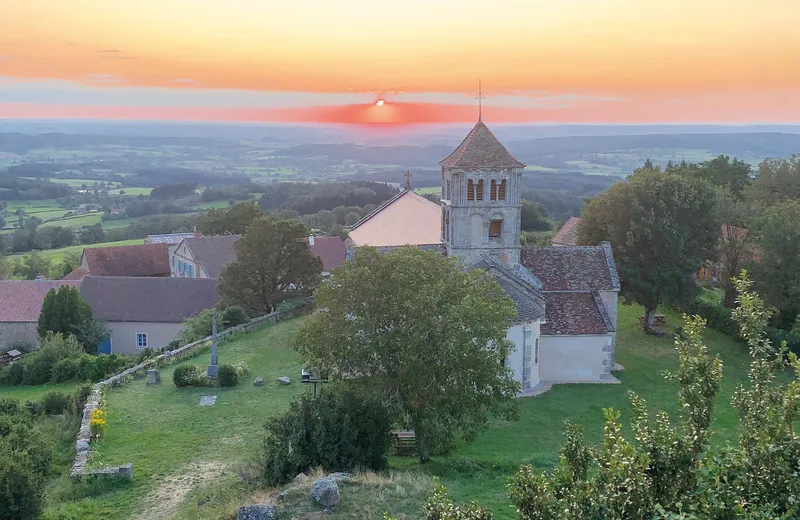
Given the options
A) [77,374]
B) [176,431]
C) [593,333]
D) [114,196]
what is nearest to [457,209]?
[593,333]

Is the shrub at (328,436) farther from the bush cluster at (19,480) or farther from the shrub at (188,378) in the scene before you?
the shrub at (188,378)

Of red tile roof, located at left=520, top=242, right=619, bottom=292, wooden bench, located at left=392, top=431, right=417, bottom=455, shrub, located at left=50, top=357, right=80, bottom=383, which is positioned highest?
red tile roof, located at left=520, top=242, right=619, bottom=292

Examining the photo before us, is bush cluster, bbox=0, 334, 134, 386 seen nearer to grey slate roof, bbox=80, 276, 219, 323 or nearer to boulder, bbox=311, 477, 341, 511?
grey slate roof, bbox=80, 276, 219, 323

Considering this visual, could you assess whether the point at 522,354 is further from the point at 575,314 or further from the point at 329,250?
the point at 329,250

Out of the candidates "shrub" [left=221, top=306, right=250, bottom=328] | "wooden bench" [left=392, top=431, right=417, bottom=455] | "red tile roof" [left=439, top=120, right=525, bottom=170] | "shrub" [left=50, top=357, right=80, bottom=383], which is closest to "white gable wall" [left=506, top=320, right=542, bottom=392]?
"wooden bench" [left=392, top=431, right=417, bottom=455]

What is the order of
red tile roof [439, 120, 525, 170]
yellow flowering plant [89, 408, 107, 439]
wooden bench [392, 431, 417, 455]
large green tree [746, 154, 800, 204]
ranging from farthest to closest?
large green tree [746, 154, 800, 204] → red tile roof [439, 120, 525, 170] → yellow flowering plant [89, 408, 107, 439] → wooden bench [392, 431, 417, 455]
